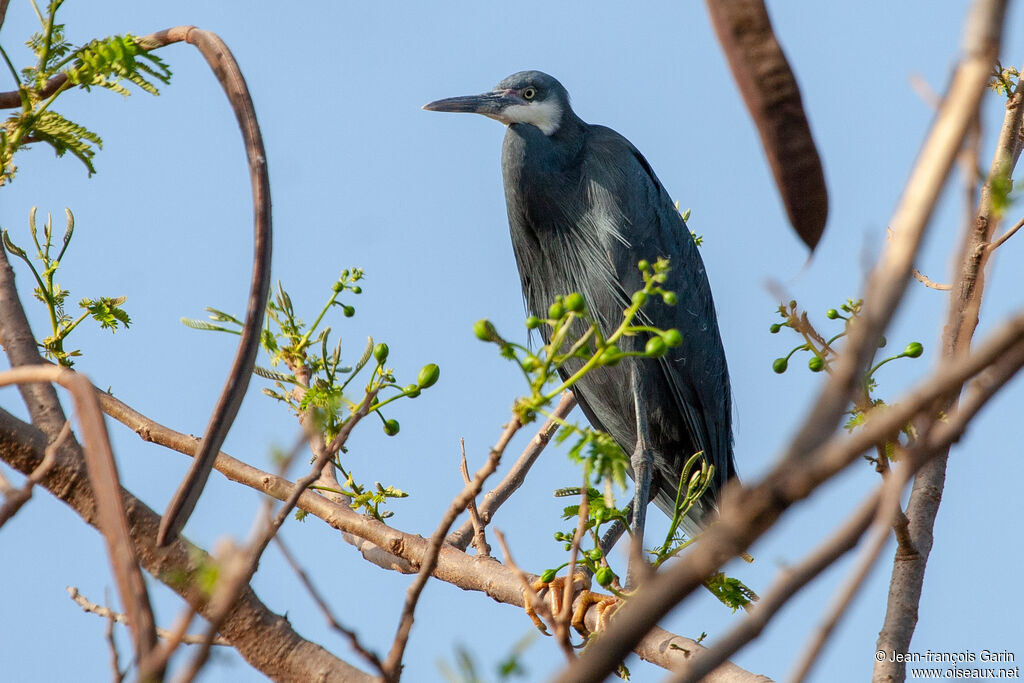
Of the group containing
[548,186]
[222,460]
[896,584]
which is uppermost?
[548,186]

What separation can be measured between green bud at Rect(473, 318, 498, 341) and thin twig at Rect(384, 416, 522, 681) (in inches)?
4.2

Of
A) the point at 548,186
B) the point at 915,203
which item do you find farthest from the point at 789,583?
the point at 548,186

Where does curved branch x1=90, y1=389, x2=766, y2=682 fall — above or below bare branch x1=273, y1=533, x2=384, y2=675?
above

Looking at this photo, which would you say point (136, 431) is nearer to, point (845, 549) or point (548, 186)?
point (548, 186)

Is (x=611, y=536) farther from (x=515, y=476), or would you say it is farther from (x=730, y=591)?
(x=730, y=591)

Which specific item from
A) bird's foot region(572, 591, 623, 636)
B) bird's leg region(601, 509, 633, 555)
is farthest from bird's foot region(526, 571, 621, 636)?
bird's leg region(601, 509, 633, 555)

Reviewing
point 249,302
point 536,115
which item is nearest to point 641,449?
point 536,115

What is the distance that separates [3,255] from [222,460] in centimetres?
61

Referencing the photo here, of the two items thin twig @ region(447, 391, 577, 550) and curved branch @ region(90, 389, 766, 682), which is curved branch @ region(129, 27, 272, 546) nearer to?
curved branch @ region(90, 389, 766, 682)

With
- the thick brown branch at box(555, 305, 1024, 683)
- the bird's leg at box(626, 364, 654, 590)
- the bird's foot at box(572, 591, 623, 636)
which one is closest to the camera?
the thick brown branch at box(555, 305, 1024, 683)

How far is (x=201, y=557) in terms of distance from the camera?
3.63 feet

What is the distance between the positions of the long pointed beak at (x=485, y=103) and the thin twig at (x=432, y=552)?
2.28 m

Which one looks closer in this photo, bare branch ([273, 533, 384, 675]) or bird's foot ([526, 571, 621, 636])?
bare branch ([273, 533, 384, 675])

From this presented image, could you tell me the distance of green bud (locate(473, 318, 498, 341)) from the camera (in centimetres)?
98
